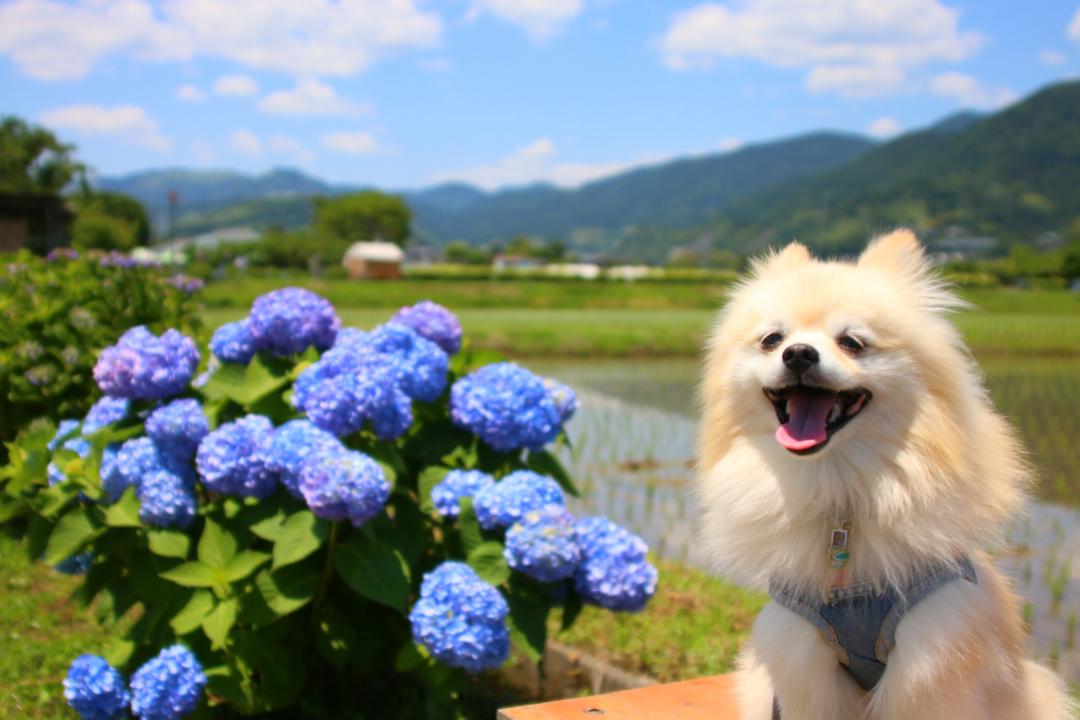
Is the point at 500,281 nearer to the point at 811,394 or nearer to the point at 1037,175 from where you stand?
the point at 811,394

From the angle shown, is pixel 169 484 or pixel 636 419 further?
pixel 636 419

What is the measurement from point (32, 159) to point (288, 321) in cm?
6390

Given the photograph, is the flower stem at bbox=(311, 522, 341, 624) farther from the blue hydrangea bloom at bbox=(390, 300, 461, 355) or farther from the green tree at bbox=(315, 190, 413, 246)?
the green tree at bbox=(315, 190, 413, 246)

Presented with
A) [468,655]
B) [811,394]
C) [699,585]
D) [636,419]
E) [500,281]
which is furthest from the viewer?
[500,281]

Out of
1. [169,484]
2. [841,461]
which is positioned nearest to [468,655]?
[169,484]

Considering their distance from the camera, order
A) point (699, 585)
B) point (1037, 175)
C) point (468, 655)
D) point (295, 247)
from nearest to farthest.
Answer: point (468, 655) → point (699, 585) → point (295, 247) → point (1037, 175)

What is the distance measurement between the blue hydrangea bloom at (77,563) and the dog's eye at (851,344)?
2748 millimetres

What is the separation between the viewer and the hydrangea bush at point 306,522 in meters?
3.00

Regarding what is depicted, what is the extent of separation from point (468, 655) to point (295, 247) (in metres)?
101

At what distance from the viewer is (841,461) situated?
213cm

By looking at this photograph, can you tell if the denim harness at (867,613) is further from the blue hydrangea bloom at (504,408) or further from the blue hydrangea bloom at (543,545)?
the blue hydrangea bloom at (504,408)

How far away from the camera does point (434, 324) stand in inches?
152

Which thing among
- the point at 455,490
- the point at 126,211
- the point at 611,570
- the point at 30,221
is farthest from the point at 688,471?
the point at 126,211

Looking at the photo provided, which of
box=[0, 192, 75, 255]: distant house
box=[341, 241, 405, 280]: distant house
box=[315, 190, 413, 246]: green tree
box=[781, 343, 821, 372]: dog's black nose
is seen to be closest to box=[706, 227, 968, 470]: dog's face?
box=[781, 343, 821, 372]: dog's black nose
